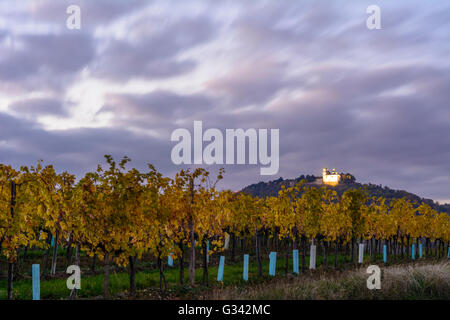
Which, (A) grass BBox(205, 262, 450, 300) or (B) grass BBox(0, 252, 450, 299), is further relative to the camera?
(B) grass BBox(0, 252, 450, 299)

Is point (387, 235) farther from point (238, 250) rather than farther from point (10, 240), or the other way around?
point (10, 240)

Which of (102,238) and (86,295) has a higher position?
(102,238)

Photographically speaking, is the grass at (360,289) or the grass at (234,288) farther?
the grass at (234,288)

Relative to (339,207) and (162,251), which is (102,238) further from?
(339,207)

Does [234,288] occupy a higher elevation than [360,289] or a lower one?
lower

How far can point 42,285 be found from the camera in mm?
17844

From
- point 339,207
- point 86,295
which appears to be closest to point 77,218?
point 86,295

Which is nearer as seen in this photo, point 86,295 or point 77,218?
point 77,218

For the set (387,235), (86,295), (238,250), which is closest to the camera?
(86,295)

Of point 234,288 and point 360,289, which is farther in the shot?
point 234,288

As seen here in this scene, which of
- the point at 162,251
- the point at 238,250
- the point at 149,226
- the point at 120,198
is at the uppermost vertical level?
the point at 120,198
